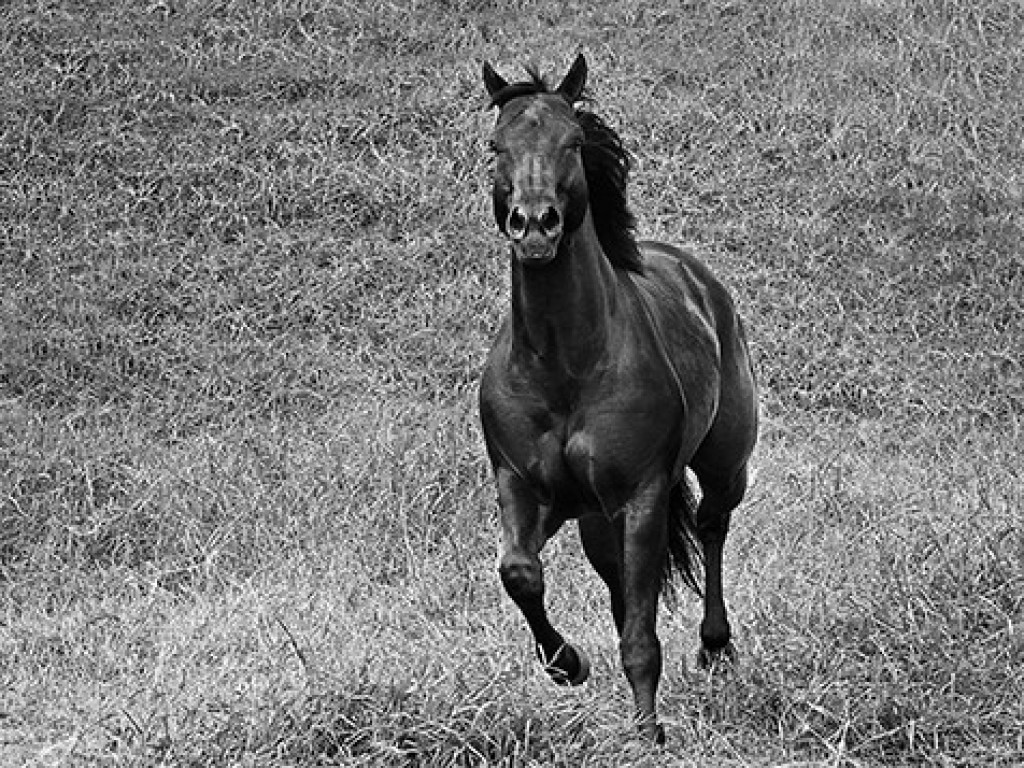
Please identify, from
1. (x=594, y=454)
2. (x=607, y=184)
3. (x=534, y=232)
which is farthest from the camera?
(x=607, y=184)

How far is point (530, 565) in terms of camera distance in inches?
213

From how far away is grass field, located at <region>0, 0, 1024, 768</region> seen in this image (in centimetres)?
541

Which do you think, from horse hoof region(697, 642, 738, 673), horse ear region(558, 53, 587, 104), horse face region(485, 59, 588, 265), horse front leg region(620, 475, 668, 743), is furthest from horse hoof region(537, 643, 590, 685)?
horse ear region(558, 53, 587, 104)

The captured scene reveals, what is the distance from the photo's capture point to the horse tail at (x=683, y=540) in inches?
259

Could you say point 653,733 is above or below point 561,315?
below

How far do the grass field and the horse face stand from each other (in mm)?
1296

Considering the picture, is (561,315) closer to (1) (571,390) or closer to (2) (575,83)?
(1) (571,390)

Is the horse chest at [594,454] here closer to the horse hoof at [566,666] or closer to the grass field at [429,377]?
the horse hoof at [566,666]

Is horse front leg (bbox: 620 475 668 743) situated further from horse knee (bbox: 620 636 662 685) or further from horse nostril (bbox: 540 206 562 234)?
horse nostril (bbox: 540 206 562 234)

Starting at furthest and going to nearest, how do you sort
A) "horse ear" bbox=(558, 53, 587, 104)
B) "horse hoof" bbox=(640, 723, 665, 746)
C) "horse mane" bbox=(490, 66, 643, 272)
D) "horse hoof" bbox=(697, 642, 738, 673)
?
"horse hoof" bbox=(697, 642, 738, 673), "horse mane" bbox=(490, 66, 643, 272), "horse ear" bbox=(558, 53, 587, 104), "horse hoof" bbox=(640, 723, 665, 746)

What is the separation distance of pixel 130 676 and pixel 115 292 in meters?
7.04

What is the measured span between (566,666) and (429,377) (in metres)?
6.59

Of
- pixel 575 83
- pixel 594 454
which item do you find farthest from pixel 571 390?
pixel 575 83

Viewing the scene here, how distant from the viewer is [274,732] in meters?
5.08
